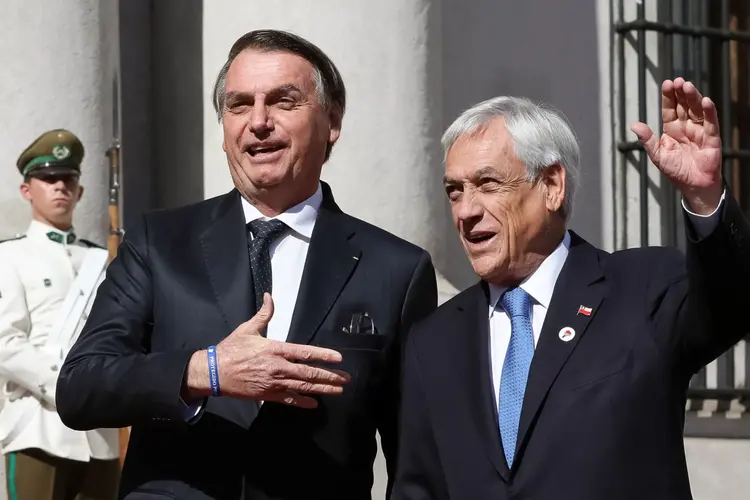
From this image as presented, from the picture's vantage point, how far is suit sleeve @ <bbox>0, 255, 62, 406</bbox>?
20.2 feet

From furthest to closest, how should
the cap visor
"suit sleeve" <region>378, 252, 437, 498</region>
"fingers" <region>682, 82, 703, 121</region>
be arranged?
the cap visor → "suit sleeve" <region>378, 252, 437, 498</region> → "fingers" <region>682, 82, 703, 121</region>

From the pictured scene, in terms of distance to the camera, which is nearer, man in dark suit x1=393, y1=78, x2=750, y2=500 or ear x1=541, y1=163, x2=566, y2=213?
man in dark suit x1=393, y1=78, x2=750, y2=500

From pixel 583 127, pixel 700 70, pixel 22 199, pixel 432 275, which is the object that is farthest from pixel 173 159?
pixel 432 275

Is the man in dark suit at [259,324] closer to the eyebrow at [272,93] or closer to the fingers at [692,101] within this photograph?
the eyebrow at [272,93]

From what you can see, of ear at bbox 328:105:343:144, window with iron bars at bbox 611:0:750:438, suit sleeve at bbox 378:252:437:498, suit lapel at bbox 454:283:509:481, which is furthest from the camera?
window with iron bars at bbox 611:0:750:438

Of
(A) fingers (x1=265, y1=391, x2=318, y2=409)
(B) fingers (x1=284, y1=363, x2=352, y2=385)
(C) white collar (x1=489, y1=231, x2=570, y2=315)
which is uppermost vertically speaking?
(C) white collar (x1=489, y1=231, x2=570, y2=315)

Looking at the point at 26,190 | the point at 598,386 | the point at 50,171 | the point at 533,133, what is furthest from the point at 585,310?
the point at 26,190

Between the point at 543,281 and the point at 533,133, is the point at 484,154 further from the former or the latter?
the point at 543,281

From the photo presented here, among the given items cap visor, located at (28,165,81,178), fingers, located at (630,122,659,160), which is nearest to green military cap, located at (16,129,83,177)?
cap visor, located at (28,165,81,178)

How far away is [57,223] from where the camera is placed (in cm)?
654

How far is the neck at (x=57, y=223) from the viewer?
6.54 metres

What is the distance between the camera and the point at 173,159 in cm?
783

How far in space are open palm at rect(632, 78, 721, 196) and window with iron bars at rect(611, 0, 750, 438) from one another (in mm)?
5029

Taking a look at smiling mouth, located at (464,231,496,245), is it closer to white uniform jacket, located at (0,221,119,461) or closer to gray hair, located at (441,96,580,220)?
gray hair, located at (441,96,580,220)
